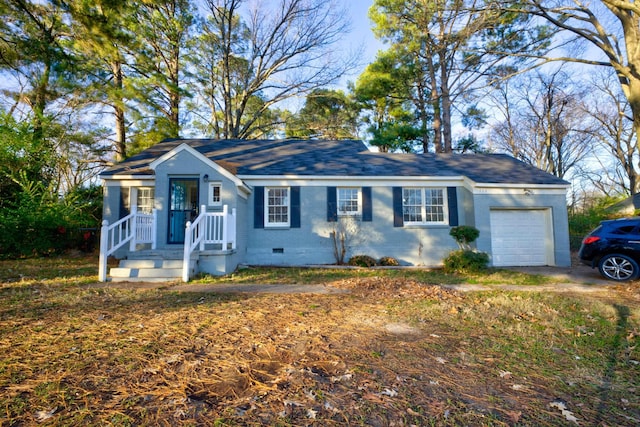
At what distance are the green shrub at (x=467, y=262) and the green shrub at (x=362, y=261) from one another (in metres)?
2.44

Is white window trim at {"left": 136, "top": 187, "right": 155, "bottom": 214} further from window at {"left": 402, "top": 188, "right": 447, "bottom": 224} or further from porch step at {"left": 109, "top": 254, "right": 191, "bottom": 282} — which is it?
window at {"left": 402, "top": 188, "right": 447, "bottom": 224}

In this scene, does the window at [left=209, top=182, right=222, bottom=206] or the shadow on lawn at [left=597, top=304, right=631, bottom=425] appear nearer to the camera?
the shadow on lawn at [left=597, top=304, right=631, bottom=425]

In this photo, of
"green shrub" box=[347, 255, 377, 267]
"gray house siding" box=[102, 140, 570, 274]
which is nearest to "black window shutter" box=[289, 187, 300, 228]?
"gray house siding" box=[102, 140, 570, 274]

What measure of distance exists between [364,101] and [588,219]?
47.0 feet

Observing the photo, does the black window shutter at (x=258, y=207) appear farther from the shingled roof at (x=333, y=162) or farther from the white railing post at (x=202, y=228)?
the white railing post at (x=202, y=228)

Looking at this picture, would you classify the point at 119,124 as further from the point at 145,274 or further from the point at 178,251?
the point at 145,274

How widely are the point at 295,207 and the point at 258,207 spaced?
1.28 meters

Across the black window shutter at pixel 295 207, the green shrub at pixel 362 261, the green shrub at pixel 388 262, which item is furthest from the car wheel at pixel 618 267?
the black window shutter at pixel 295 207

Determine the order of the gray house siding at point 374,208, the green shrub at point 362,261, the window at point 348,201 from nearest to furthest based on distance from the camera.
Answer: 1. the green shrub at point 362,261
2. the gray house siding at point 374,208
3. the window at point 348,201

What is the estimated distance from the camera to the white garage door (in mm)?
11055

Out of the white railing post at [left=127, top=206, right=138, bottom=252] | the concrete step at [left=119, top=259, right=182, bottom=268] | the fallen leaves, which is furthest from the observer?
the white railing post at [left=127, top=206, right=138, bottom=252]

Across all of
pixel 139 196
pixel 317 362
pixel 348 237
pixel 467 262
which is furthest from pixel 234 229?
pixel 467 262

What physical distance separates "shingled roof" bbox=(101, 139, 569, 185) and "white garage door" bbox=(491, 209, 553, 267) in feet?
4.01

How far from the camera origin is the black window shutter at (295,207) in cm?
1088
